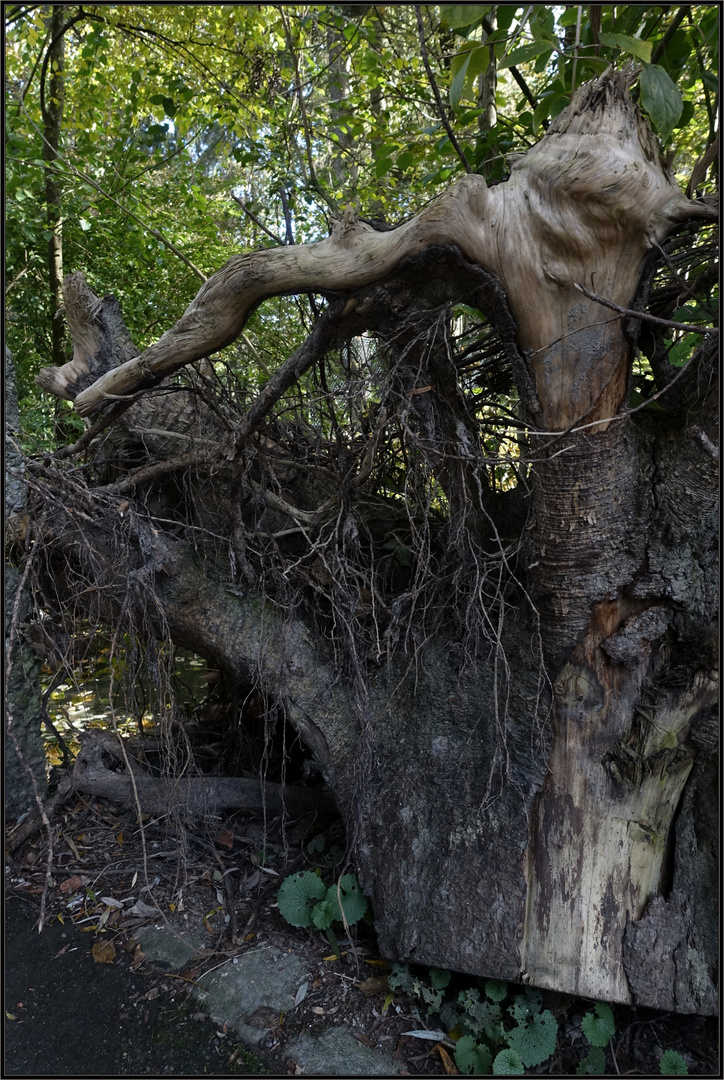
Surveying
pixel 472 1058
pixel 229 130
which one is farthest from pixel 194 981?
pixel 229 130

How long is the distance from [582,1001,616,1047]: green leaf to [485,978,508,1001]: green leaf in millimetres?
288

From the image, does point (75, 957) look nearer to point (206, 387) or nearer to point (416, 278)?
point (206, 387)

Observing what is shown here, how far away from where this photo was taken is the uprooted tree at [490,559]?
Result: 6.17ft

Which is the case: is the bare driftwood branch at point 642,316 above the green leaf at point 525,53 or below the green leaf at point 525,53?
below

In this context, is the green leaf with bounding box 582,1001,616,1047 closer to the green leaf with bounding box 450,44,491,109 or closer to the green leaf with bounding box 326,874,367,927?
the green leaf with bounding box 326,874,367,927

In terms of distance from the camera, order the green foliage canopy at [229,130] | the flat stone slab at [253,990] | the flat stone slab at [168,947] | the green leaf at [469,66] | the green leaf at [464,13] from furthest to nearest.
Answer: the green foliage canopy at [229,130] < the flat stone slab at [168,947] < the flat stone slab at [253,990] < the green leaf at [469,66] < the green leaf at [464,13]

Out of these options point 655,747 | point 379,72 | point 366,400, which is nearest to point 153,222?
point 379,72

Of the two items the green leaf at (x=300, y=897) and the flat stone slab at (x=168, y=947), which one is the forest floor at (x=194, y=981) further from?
the green leaf at (x=300, y=897)

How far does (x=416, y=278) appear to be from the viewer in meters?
2.03

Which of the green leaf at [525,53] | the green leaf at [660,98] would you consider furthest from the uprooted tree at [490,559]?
the green leaf at [525,53]

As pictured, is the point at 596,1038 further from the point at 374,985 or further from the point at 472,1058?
the point at 374,985

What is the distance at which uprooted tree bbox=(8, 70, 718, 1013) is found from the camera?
188 centimetres

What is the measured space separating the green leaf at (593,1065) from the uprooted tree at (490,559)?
0.83ft

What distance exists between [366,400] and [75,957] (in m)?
2.58
